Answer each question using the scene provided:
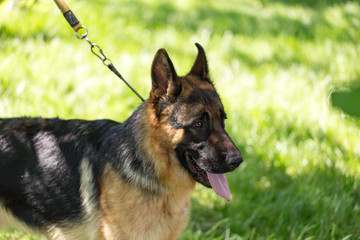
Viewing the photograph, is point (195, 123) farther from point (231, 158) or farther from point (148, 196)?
point (148, 196)

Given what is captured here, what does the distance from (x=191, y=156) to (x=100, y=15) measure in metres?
4.76

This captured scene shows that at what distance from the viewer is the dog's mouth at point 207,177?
2232 mm

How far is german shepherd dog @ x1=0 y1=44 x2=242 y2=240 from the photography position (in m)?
2.18

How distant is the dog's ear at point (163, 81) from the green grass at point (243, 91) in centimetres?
103

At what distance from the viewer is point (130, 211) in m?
2.21

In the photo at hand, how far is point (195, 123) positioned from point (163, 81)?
323 millimetres

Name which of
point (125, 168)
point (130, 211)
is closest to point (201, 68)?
point (125, 168)

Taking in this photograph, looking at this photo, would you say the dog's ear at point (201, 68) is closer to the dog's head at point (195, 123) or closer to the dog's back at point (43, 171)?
the dog's head at point (195, 123)

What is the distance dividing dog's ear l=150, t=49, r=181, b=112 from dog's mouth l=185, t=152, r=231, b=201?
37 centimetres

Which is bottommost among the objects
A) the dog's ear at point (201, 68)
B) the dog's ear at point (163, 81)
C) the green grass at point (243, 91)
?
the green grass at point (243, 91)

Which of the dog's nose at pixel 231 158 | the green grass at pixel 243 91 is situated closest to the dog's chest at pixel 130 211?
the dog's nose at pixel 231 158

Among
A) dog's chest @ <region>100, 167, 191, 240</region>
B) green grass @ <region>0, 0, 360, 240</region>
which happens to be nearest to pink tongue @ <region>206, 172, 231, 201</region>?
dog's chest @ <region>100, 167, 191, 240</region>

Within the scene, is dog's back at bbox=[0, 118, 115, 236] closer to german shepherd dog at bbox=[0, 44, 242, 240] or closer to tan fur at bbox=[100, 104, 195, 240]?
german shepherd dog at bbox=[0, 44, 242, 240]

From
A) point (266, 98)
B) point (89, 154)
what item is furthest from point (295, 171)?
point (89, 154)
